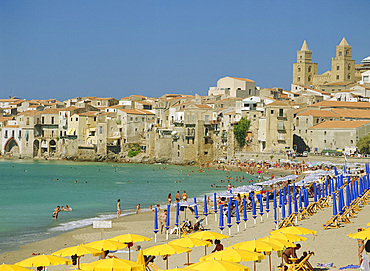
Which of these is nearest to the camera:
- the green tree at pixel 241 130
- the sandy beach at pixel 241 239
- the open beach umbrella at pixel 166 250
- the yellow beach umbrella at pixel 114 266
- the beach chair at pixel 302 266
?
the yellow beach umbrella at pixel 114 266

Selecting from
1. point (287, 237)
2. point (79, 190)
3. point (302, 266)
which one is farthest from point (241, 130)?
point (302, 266)

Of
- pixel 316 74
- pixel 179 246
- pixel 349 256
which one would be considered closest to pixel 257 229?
pixel 349 256

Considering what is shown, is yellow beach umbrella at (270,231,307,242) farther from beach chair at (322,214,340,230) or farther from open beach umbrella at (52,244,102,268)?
beach chair at (322,214,340,230)

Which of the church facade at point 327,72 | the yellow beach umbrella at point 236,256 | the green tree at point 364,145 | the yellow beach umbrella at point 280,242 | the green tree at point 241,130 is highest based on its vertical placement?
the church facade at point 327,72

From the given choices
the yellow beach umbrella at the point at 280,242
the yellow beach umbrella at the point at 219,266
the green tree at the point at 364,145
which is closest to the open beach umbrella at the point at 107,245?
the yellow beach umbrella at the point at 280,242

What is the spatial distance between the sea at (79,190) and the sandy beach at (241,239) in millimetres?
1379

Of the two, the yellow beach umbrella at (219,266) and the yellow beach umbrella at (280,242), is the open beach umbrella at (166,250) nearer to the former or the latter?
the yellow beach umbrella at (280,242)

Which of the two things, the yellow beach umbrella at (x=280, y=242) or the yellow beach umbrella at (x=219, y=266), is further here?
the yellow beach umbrella at (x=280, y=242)

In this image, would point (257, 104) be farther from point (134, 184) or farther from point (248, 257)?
point (248, 257)

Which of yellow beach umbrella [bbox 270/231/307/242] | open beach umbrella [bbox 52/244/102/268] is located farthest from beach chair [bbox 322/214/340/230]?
open beach umbrella [bbox 52/244/102/268]

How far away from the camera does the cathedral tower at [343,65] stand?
115 metres

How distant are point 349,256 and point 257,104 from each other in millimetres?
59551

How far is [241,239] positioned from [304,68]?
106793mm

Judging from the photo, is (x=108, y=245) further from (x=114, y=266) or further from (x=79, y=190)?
(x=79, y=190)
